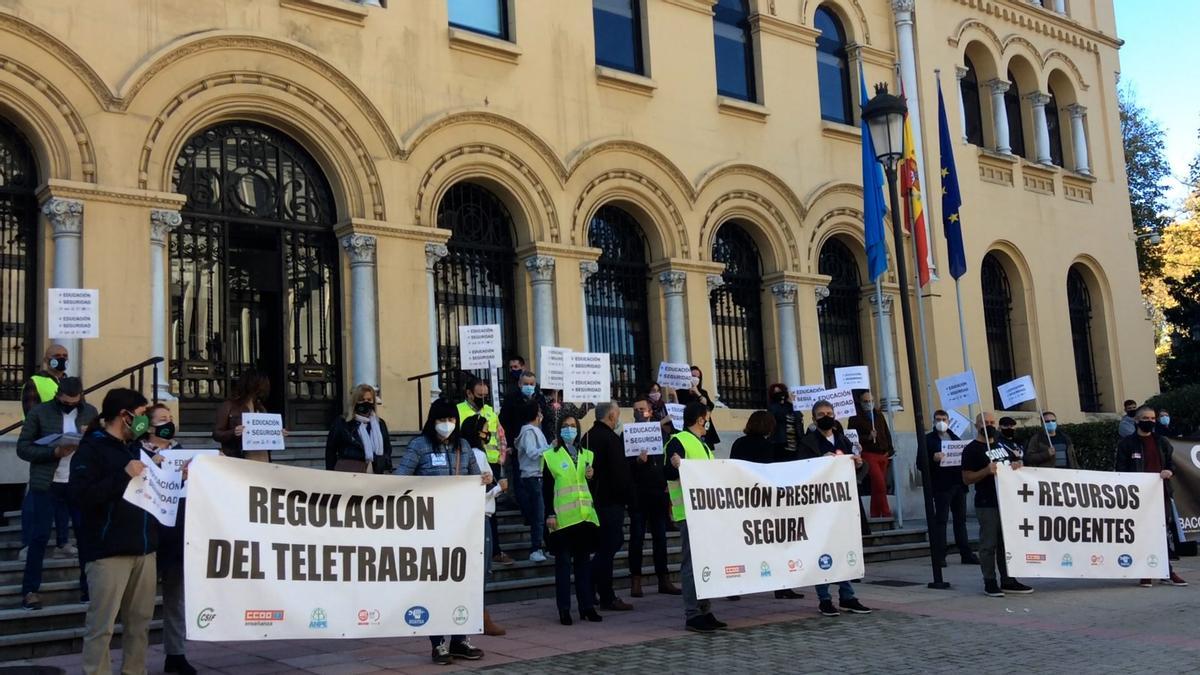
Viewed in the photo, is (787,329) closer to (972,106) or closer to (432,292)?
(432,292)

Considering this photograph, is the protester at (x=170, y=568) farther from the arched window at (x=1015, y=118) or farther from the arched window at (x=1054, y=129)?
the arched window at (x=1054, y=129)

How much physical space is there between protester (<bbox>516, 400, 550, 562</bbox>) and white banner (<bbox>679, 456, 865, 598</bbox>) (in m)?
2.42

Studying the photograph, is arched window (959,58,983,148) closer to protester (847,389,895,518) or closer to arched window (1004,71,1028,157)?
arched window (1004,71,1028,157)

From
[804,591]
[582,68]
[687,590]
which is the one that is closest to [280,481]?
[687,590]

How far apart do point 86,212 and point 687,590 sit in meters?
8.53

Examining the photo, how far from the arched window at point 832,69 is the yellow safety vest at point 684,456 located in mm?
13232

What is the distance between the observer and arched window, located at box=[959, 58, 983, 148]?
25.0 meters

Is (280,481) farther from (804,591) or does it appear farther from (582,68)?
(582,68)

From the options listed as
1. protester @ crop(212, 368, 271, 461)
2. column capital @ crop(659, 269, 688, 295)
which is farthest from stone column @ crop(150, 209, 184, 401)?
column capital @ crop(659, 269, 688, 295)

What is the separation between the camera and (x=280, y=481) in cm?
817

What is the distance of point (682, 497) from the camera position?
10.1 metres

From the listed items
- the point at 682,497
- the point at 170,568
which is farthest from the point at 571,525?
the point at 170,568

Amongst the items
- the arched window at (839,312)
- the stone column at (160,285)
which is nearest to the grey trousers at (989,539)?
the stone column at (160,285)

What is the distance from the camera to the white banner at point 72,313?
11.3 m
